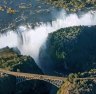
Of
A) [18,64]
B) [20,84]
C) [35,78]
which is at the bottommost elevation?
[20,84]

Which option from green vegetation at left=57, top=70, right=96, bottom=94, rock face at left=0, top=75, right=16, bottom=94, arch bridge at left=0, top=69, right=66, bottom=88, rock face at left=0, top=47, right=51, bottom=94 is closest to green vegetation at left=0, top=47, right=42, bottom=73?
rock face at left=0, top=47, right=51, bottom=94

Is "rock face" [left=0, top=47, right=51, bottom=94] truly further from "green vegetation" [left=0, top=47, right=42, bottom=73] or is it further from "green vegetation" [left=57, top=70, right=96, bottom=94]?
"green vegetation" [left=57, top=70, right=96, bottom=94]

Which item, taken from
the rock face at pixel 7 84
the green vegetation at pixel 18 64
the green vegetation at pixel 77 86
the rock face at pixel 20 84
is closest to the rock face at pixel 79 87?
the green vegetation at pixel 77 86

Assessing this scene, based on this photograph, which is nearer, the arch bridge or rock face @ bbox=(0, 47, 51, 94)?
the arch bridge

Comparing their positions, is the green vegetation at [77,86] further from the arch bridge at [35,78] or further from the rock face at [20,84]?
the rock face at [20,84]

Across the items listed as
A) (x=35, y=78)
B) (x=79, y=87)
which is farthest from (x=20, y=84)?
(x=79, y=87)

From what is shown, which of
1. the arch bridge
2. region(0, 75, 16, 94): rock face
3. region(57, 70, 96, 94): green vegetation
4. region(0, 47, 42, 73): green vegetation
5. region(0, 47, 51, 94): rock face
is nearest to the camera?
region(57, 70, 96, 94): green vegetation

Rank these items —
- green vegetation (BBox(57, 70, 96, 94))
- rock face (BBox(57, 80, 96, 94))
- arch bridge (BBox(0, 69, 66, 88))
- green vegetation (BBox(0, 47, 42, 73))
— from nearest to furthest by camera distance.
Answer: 1. rock face (BBox(57, 80, 96, 94))
2. green vegetation (BBox(57, 70, 96, 94))
3. arch bridge (BBox(0, 69, 66, 88))
4. green vegetation (BBox(0, 47, 42, 73))

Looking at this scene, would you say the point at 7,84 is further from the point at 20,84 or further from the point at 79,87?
the point at 79,87
